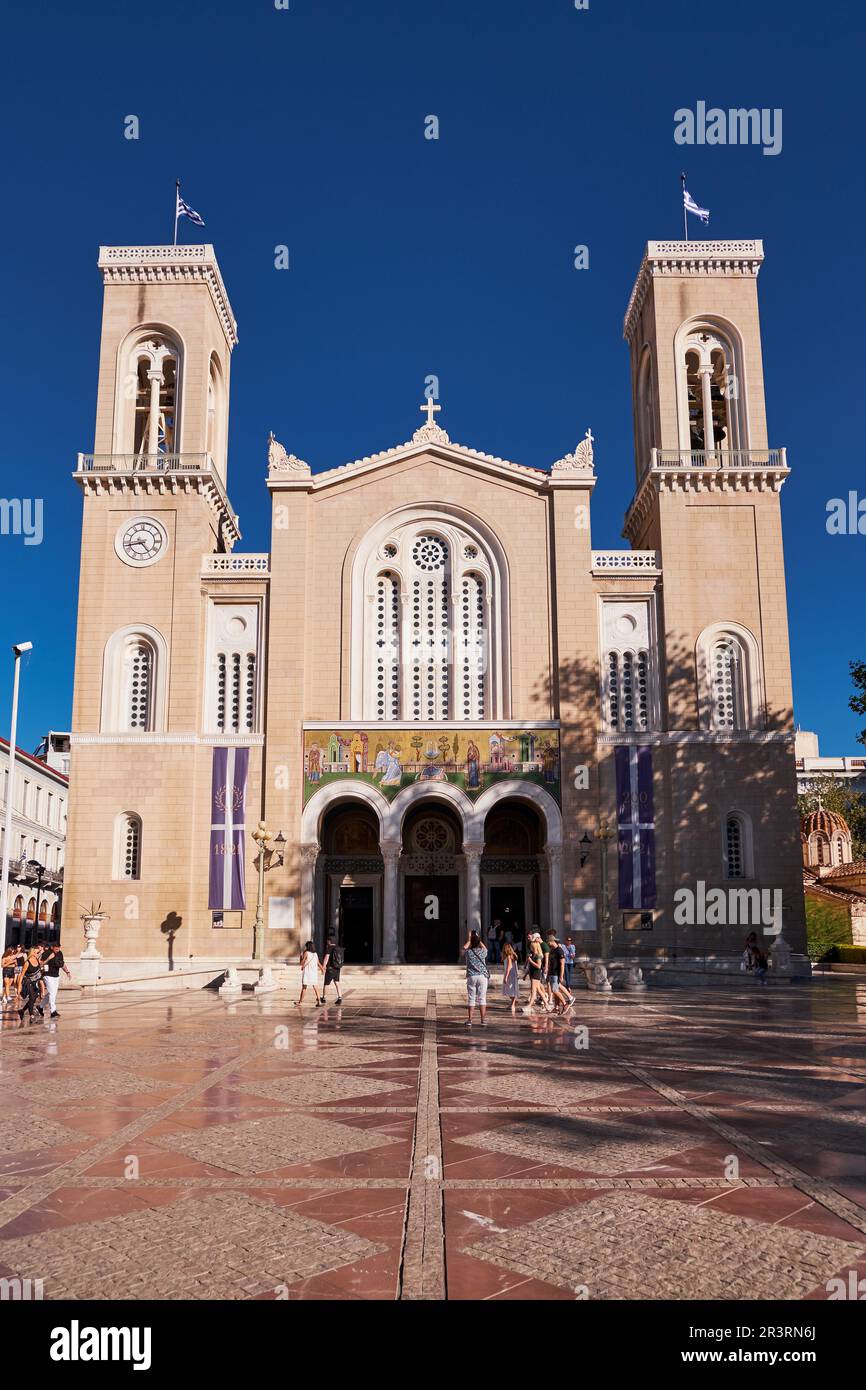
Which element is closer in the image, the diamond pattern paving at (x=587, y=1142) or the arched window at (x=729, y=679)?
the diamond pattern paving at (x=587, y=1142)

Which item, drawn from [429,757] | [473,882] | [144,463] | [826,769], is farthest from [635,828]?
[826,769]

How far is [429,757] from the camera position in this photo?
34.7 m

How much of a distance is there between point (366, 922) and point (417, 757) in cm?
687

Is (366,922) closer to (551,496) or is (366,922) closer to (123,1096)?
(551,496)

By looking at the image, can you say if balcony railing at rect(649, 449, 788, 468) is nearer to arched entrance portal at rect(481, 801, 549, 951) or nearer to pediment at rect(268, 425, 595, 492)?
pediment at rect(268, 425, 595, 492)

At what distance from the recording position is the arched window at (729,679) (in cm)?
3509

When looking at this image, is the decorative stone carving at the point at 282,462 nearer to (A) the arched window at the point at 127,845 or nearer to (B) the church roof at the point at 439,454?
(B) the church roof at the point at 439,454

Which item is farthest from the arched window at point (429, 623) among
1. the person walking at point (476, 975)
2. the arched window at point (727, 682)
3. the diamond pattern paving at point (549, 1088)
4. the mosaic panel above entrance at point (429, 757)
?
the diamond pattern paving at point (549, 1088)

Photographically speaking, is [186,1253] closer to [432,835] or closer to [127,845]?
[127,845]

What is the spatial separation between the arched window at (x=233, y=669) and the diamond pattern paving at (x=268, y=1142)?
26.6 m

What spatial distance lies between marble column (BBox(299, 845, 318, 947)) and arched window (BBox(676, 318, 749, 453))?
19.5 metres

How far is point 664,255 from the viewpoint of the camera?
A: 38.5 m

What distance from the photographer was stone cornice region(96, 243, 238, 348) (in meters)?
38.2

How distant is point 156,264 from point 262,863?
877 inches
